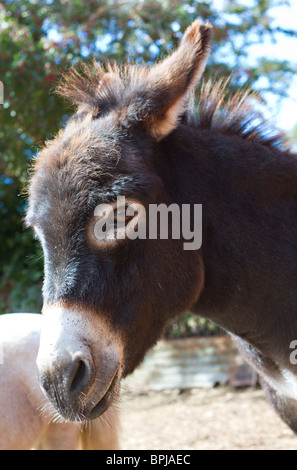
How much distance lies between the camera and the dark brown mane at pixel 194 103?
2277 mm

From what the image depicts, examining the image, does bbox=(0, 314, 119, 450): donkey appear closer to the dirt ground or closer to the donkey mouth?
the donkey mouth

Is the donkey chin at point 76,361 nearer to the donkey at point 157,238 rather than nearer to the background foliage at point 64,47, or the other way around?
the donkey at point 157,238

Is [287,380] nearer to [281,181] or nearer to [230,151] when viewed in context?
[281,181]

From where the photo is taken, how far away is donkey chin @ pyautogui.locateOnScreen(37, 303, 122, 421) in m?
1.69

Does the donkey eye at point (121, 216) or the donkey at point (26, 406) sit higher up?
the donkey eye at point (121, 216)

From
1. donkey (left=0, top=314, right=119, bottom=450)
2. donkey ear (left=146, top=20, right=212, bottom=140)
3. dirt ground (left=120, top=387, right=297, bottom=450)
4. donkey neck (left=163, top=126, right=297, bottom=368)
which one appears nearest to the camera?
donkey ear (left=146, top=20, right=212, bottom=140)

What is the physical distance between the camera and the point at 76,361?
1.68 meters

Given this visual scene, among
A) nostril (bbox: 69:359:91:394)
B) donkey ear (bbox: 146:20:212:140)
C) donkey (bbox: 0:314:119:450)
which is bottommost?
donkey (bbox: 0:314:119:450)

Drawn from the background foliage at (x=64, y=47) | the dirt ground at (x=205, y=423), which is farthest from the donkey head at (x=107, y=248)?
the background foliage at (x=64, y=47)

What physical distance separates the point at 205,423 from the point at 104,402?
13.6 ft

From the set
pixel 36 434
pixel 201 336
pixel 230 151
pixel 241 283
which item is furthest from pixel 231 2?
pixel 36 434

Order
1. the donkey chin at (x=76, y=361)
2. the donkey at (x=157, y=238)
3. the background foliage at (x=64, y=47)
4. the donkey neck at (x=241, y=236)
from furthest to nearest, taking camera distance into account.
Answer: the background foliage at (x=64, y=47)
the donkey neck at (x=241, y=236)
the donkey at (x=157, y=238)
the donkey chin at (x=76, y=361)

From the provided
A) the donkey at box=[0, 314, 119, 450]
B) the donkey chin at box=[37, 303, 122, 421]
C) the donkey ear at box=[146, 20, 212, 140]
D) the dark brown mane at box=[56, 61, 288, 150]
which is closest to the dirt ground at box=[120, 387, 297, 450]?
the donkey at box=[0, 314, 119, 450]
